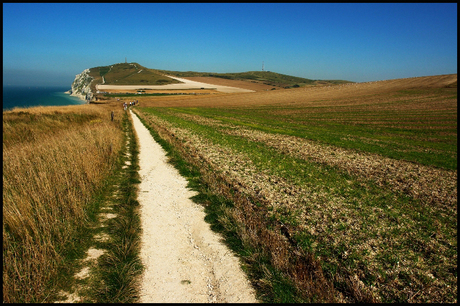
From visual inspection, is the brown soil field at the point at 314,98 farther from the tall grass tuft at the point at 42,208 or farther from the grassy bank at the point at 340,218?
the tall grass tuft at the point at 42,208

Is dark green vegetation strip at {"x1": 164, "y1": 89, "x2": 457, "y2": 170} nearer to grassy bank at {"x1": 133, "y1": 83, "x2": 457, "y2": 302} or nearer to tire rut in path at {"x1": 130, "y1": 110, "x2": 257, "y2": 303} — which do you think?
grassy bank at {"x1": 133, "y1": 83, "x2": 457, "y2": 302}

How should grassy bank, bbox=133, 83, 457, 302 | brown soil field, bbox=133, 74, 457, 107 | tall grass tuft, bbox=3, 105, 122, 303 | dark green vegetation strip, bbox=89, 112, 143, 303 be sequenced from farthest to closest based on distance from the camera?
brown soil field, bbox=133, 74, 457, 107, grassy bank, bbox=133, 83, 457, 302, dark green vegetation strip, bbox=89, 112, 143, 303, tall grass tuft, bbox=3, 105, 122, 303

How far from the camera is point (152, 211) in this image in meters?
8.04

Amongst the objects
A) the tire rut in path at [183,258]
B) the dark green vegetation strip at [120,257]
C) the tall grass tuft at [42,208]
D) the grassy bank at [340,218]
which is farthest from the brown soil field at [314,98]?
the dark green vegetation strip at [120,257]

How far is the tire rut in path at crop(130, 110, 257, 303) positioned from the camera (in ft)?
15.6

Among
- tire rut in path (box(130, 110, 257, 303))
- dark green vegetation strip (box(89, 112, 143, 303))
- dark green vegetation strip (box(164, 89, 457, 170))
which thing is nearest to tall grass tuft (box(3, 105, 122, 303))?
dark green vegetation strip (box(89, 112, 143, 303))

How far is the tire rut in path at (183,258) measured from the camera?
4.74 meters

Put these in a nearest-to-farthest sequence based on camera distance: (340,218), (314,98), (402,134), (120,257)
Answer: (120,257)
(340,218)
(402,134)
(314,98)

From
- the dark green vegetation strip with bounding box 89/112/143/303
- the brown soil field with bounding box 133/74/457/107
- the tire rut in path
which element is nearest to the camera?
the dark green vegetation strip with bounding box 89/112/143/303

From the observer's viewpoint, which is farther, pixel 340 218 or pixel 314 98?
pixel 314 98

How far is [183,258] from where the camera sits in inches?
227

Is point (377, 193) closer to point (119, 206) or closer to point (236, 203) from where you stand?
point (236, 203)

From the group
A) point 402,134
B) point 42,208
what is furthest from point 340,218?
point 402,134

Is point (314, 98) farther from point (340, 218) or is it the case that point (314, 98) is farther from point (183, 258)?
point (183, 258)
